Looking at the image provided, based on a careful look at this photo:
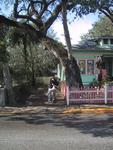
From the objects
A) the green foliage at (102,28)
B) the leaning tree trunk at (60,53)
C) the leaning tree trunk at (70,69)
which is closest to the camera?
the leaning tree trunk at (70,69)

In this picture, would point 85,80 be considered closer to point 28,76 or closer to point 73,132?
point 28,76

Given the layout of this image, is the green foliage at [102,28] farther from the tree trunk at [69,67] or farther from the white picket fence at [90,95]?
the white picket fence at [90,95]

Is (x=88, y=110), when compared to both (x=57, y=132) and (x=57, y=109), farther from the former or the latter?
(x=57, y=132)

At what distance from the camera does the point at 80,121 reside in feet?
48.1

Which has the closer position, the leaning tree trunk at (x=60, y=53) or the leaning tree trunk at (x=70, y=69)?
the leaning tree trunk at (x=70, y=69)

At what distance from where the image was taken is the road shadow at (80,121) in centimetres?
1245

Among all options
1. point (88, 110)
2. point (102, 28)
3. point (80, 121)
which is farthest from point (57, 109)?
point (102, 28)

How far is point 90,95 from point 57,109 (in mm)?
2287

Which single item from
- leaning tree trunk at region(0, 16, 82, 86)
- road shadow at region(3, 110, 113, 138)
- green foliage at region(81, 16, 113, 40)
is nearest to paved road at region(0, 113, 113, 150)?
road shadow at region(3, 110, 113, 138)

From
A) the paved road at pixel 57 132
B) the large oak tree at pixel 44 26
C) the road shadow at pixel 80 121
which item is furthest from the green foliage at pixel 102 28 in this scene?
the paved road at pixel 57 132

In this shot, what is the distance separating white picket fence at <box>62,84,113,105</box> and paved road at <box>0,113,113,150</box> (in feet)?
10.2

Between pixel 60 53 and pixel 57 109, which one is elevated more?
pixel 60 53

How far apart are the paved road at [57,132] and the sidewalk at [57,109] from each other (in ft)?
3.14

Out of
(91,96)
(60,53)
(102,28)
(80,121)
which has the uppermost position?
(102,28)
